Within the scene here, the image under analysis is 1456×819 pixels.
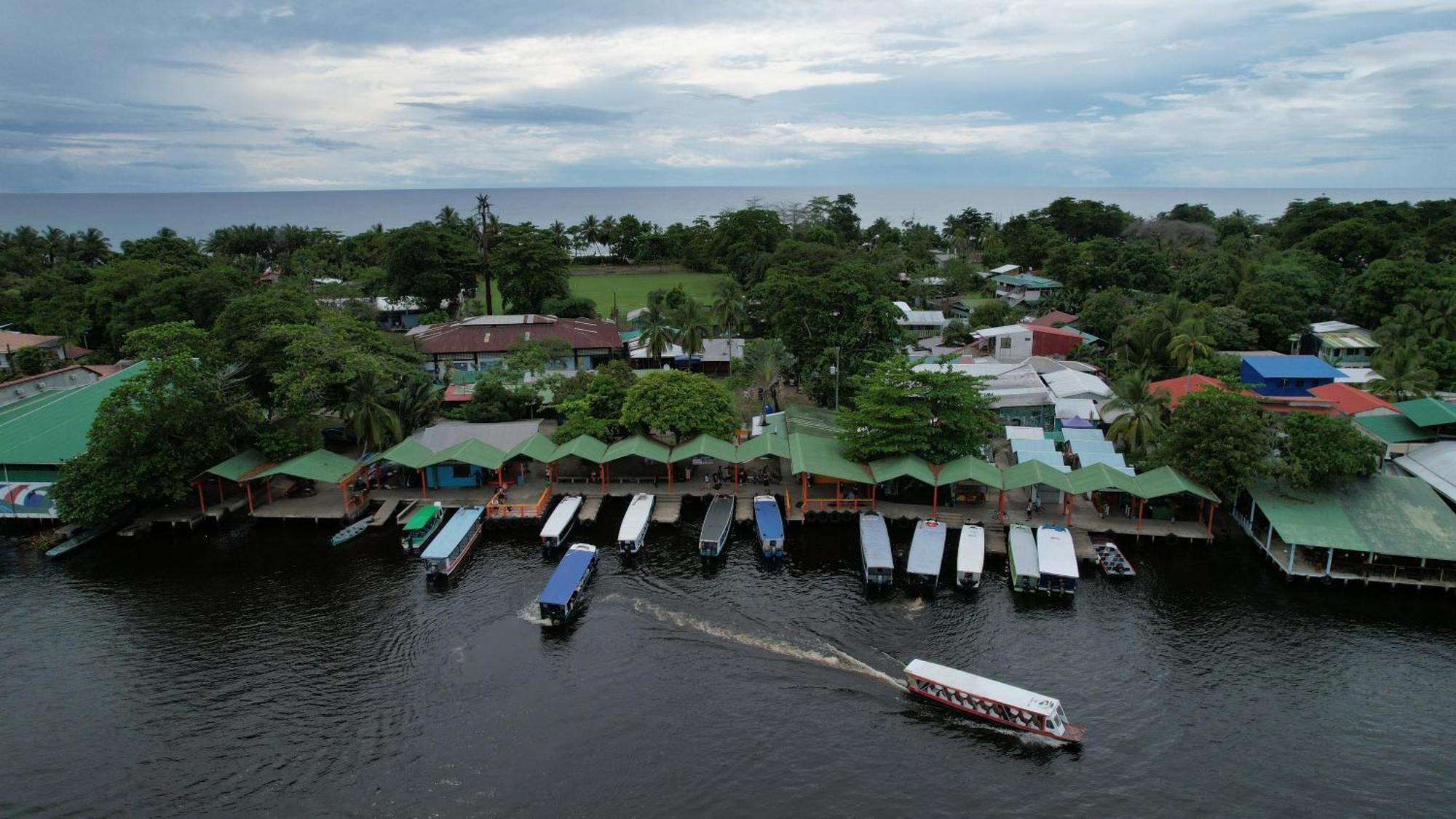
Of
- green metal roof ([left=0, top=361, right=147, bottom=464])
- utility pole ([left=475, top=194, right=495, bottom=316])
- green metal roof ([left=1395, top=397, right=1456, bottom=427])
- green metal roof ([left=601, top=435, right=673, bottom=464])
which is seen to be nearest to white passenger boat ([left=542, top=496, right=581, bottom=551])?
green metal roof ([left=601, top=435, right=673, bottom=464])

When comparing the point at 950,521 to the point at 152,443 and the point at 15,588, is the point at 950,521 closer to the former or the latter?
the point at 152,443

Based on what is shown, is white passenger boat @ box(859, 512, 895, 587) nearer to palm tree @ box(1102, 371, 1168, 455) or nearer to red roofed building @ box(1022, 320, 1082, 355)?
palm tree @ box(1102, 371, 1168, 455)

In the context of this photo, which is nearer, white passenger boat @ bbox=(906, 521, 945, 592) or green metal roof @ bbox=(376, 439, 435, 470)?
white passenger boat @ bbox=(906, 521, 945, 592)

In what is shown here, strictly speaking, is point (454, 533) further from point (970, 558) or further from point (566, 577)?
point (970, 558)

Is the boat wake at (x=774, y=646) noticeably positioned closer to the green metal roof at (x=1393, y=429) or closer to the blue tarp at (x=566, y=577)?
the blue tarp at (x=566, y=577)

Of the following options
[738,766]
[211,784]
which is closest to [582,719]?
[738,766]

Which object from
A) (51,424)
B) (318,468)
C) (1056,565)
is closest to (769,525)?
(1056,565)
